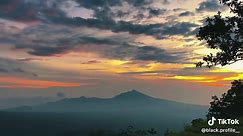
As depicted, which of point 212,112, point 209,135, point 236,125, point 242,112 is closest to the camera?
point 209,135

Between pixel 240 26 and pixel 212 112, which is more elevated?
pixel 240 26

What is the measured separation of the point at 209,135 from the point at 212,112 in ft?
55.1

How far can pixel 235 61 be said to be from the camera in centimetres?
3316

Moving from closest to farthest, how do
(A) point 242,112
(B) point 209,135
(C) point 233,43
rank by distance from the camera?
(B) point 209,135 < (A) point 242,112 < (C) point 233,43

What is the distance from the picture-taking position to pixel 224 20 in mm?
33000

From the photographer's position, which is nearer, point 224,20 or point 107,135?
point 224,20

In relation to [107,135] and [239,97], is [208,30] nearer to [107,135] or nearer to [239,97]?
[239,97]

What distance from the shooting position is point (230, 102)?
33.7 metres

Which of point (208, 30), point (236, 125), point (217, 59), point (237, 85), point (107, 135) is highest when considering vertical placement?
point (208, 30)

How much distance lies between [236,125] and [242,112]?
27.4 ft

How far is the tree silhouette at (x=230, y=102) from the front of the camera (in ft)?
102

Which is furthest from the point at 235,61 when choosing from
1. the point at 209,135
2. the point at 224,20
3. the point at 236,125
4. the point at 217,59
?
the point at 209,135

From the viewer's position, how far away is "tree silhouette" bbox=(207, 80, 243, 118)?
1222 inches

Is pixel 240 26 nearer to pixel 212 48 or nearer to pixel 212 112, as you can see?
pixel 212 48
